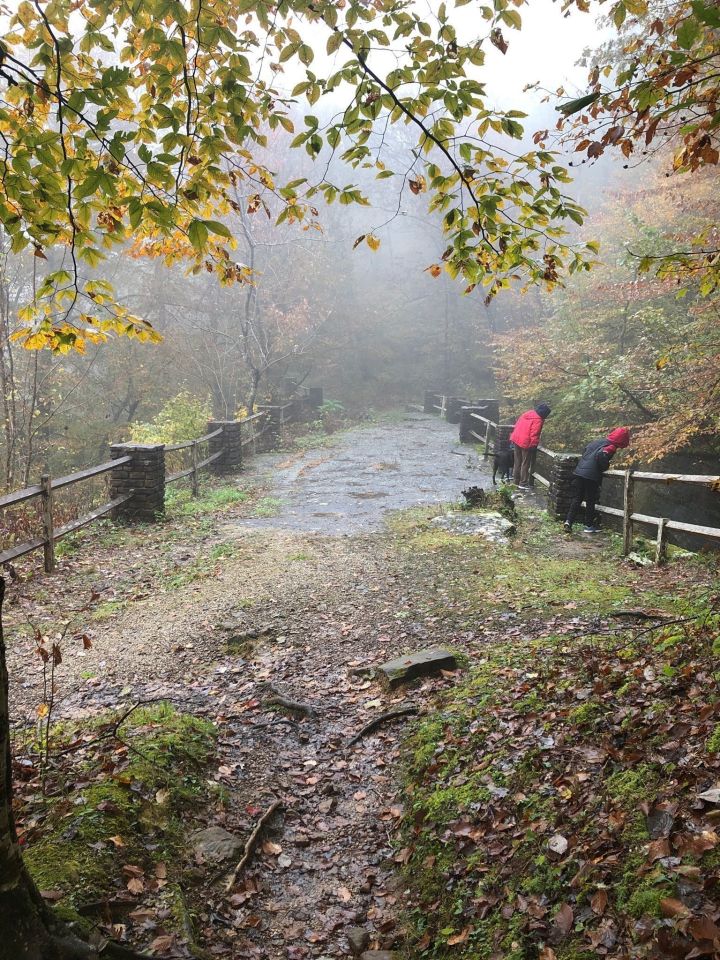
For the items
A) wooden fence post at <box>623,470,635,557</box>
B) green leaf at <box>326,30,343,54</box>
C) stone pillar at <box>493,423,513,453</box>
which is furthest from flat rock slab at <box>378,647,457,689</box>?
stone pillar at <box>493,423,513,453</box>

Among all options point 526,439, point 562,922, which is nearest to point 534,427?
point 526,439

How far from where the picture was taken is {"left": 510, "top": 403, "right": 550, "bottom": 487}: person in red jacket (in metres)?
12.0

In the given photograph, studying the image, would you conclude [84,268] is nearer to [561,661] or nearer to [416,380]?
[416,380]

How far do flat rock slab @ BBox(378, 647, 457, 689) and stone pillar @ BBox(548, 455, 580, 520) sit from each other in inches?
221

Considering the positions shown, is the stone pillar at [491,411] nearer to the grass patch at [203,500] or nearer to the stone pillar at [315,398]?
the stone pillar at [315,398]

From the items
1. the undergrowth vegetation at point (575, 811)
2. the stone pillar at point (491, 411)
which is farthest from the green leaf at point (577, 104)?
the stone pillar at point (491, 411)

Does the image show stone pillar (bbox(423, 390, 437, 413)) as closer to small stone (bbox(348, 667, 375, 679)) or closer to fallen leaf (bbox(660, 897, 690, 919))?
small stone (bbox(348, 667, 375, 679))

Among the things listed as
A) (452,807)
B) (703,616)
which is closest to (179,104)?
(452,807)

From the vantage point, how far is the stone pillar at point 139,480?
979 centimetres

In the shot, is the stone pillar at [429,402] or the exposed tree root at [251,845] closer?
the exposed tree root at [251,845]

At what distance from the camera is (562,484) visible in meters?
9.95

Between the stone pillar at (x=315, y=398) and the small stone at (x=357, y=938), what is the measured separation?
83.2 feet

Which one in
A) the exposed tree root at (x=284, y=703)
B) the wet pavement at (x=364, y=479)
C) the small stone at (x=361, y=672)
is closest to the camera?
the exposed tree root at (x=284, y=703)

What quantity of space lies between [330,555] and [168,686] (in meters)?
3.83
